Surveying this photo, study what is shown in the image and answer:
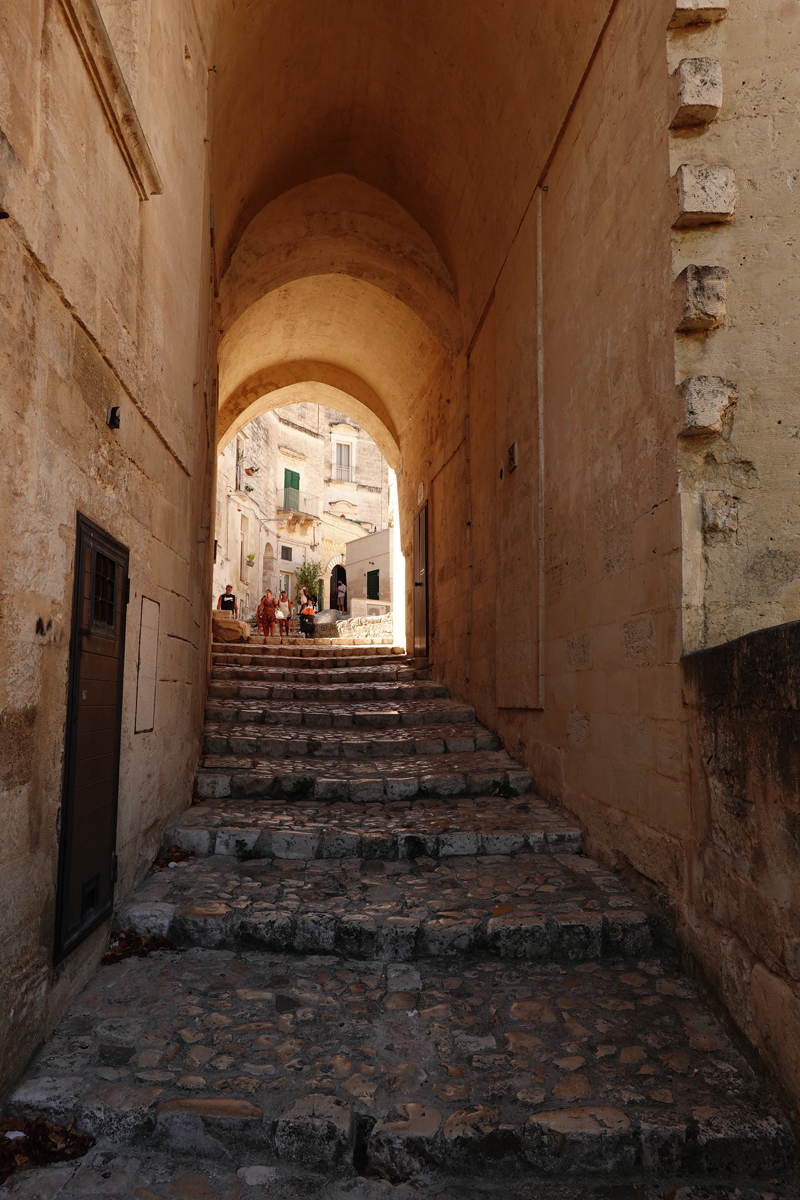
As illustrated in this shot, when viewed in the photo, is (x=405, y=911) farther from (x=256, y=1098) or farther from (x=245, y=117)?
(x=245, y=117)

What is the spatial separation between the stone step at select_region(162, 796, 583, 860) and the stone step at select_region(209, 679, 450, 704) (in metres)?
3.15

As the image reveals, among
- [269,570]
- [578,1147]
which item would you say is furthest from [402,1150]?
[269,570]

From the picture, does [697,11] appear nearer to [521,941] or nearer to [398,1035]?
[521,941]

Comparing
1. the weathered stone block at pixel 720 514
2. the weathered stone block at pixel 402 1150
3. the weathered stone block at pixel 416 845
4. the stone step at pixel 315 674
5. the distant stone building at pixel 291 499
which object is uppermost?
the distant stone building at pixel 291 499

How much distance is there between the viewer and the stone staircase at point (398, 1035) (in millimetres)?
2092

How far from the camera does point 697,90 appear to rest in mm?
3250

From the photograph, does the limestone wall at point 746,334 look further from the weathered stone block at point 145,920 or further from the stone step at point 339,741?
the stone step at point 339,741

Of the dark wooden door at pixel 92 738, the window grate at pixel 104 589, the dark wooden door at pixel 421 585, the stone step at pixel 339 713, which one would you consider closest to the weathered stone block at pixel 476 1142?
the dark wooden door at pixel 92 738

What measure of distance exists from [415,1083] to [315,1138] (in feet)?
1.26

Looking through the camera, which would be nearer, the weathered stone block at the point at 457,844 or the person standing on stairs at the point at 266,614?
the weathered stone block at the point at 457,844

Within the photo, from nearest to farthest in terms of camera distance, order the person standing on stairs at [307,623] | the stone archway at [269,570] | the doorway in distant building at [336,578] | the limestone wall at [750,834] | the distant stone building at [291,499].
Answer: the limestone wall at [750,834], the person standing on stairs at [307,623], the distant stone building at [291,499], the stone archway at [269,570], the doorway in distant building at [336,578]

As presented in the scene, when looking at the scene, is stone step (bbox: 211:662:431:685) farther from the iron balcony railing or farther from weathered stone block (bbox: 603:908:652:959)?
the iron balcony railing

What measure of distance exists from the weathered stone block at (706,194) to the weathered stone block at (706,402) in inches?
28.3

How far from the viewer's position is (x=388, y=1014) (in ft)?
9.08
